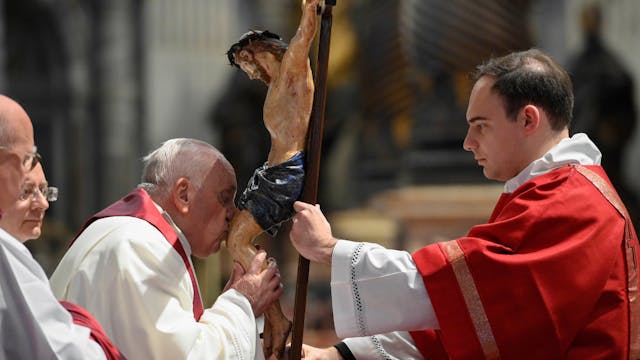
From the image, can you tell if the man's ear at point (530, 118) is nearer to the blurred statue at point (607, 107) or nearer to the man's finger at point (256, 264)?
the man's finger at point (256, 264)

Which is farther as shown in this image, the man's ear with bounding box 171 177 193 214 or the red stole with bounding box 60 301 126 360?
the man's ear with bounding box 171 177 193 214

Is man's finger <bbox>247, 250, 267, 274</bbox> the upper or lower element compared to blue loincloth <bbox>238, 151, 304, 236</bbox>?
lower

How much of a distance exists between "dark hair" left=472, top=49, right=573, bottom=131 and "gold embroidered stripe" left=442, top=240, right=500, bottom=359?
0.50 meters

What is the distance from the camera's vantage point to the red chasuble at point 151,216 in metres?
3.10

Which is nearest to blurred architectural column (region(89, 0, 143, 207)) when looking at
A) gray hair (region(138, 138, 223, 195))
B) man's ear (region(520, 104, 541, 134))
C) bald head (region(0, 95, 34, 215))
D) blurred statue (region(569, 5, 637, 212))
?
blurred statue (region(569, 5, 637, 212))

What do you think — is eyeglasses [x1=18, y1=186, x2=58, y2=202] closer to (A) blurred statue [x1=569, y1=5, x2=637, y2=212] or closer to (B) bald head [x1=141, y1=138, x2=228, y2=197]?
(B) bald head [x1=141, y1=138, x2=228, y2=197]

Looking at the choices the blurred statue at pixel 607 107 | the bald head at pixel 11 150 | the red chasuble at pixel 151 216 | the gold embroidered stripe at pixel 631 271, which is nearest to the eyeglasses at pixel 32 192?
the bald head at pixel 11 150

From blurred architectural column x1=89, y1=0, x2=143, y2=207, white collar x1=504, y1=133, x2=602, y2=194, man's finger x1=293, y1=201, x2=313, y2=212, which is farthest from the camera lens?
blurred architectural column x1=89, y1=0, x2=143, y2=207

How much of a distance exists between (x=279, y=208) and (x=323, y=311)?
29.8ft

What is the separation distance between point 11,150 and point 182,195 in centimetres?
72

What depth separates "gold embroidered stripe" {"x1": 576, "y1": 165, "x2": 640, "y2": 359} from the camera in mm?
3066

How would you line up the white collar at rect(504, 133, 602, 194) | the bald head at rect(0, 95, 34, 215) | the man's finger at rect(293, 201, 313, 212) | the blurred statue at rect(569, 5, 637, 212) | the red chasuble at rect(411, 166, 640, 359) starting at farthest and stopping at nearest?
the blurred statue at rect(569, 5, 637, 212) < the white collar at rect(504, 133, 602, 194) < the man's finger at rect(293, 201, 313, 212) < the red chasuble at rect(411, 166, 640, 359) < the bald head at rect(0, 95, 34, 215)

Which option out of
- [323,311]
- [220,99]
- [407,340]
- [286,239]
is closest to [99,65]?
[220,99]

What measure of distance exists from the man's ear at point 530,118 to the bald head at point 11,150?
1.48 m
